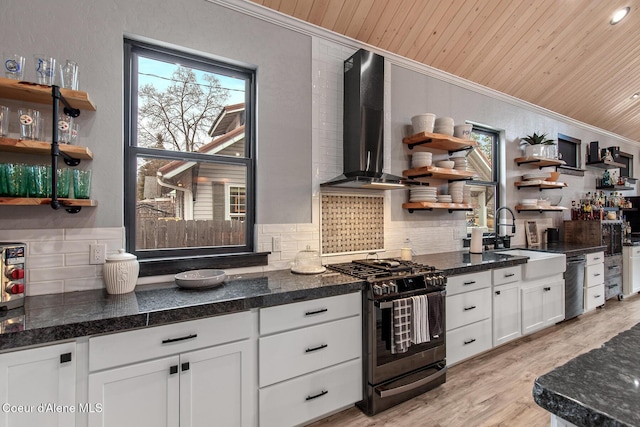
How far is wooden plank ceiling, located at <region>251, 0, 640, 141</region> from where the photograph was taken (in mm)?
2826

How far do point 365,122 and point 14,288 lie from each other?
8.22 ft

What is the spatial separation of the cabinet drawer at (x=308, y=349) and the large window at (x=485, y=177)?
2.72 metres

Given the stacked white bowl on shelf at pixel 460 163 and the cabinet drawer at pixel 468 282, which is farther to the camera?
the stacked white bowl on shelf at pixel 460 163

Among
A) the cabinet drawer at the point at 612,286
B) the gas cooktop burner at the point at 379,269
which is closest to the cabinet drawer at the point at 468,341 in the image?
the gas cooktop burner at the point at 379,269

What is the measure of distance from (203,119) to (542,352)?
3857mm

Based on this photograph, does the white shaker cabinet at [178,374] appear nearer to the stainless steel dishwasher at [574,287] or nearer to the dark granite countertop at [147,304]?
the dark granite countertop at [147,304]

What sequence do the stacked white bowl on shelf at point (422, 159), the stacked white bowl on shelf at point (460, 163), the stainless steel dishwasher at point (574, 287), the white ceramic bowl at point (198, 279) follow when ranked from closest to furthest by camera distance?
the white ceramic bowl at point (198, 279) < the stacked white bowl on shelf at point (422, 159) < the stacked white bowl on shelf at point (460, 163) < the stainless steel dishwasher at point (574, 287)

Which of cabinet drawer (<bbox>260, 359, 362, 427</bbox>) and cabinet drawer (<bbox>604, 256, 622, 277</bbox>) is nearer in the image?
cabinet drawer (<bbox>260, 359, 362, 427</bbox>)

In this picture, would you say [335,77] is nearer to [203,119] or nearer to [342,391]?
[203,119]

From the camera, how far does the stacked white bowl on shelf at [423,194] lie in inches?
130

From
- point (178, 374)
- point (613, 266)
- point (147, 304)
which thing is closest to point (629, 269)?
point (613, 266)

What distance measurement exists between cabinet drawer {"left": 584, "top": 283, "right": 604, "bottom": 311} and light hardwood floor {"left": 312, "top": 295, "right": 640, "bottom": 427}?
1.40 ft

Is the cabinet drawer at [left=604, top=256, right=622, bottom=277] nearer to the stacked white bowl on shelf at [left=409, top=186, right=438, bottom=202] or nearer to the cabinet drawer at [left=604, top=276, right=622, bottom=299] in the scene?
the cabinet drawer at [left=604, top=276, right=622, bottom=299]

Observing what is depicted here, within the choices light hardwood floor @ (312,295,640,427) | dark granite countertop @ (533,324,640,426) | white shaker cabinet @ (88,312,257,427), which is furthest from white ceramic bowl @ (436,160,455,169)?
dark granite countertop @ (533,324,640,426)
